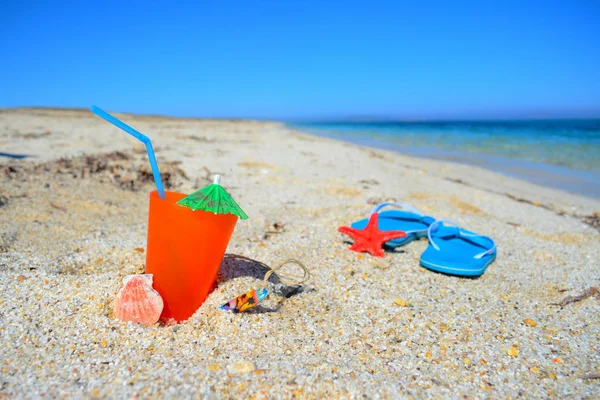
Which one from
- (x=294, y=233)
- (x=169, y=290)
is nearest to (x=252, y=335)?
(x=169, y=290)

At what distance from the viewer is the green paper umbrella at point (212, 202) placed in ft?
4.88

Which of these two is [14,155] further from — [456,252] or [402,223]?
[456,252]

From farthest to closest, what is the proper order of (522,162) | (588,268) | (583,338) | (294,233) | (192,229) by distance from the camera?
(522,162) < (294,233) < (588,268) < (583,338) < (192,229)

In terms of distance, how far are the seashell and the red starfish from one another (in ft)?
4.75

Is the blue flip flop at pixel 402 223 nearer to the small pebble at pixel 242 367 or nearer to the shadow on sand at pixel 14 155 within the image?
the small pebble at pixel 242 367

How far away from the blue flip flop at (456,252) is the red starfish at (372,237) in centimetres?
25

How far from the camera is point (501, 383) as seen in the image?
1408 mm

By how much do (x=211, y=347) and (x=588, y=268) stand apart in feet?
8.45

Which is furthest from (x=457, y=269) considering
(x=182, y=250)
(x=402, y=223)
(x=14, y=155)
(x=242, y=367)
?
(x=14, y=155)

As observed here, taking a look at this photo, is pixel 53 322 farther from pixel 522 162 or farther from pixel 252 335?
pixel 522 162

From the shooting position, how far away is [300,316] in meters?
1.80

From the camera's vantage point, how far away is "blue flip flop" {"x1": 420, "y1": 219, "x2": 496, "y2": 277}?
2.44m

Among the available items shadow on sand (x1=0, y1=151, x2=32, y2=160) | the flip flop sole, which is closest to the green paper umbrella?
the flip flop sole

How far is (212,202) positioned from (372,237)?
1.47 meters
